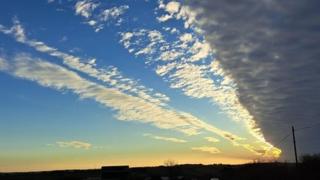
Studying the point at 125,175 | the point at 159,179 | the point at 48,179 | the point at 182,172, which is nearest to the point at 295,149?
the point at 125,175

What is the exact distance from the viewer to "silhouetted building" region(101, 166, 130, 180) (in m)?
112

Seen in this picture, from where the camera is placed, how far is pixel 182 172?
187m

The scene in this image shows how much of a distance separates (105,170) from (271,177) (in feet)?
121

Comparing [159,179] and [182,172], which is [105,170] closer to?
[159,179]

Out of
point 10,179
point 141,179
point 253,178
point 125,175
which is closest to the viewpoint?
point 253,178

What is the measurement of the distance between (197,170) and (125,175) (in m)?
90.4

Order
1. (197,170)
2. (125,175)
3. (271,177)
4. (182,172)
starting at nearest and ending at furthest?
(271,177) < (125,175) < (182,172) < (197,170)

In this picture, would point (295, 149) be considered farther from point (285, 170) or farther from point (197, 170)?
point (197, 170)

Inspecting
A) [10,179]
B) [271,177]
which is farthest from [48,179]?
[271,177]

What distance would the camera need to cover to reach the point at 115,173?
112250 mm

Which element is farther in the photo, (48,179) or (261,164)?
(48,179)

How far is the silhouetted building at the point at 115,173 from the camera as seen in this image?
112 m

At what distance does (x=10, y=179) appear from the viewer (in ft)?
501

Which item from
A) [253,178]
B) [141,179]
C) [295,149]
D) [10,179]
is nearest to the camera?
[295,149]
